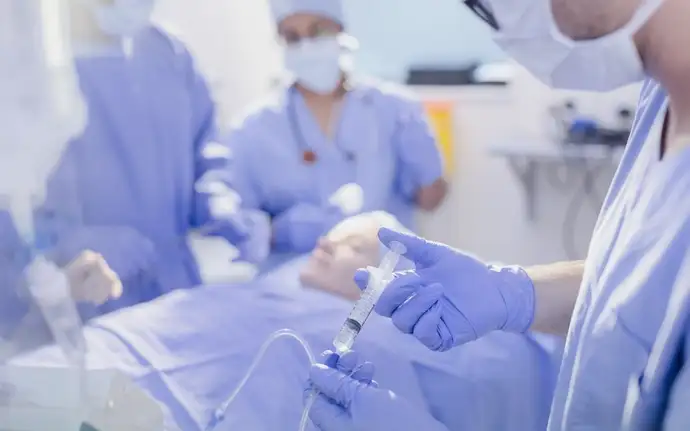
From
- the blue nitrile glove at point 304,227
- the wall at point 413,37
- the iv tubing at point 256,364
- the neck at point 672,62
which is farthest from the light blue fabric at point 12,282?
the wall at point 413,37

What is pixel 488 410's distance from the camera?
3.61ft

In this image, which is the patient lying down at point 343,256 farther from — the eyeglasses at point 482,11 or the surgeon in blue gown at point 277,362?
the eyeglasses at point 482,11

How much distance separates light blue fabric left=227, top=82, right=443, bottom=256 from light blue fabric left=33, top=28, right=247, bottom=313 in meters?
0.25

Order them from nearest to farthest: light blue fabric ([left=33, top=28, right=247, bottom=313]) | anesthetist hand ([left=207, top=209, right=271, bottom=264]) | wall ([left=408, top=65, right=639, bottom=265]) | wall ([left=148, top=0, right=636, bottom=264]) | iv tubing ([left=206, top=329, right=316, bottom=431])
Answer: iv tubing ([left=206, top=329, right=316, bottom=431]), light blue fabric ([left=33, top=28, right=247, bottom=313]), anesthetist hand ([left=207, top=209, right=271, bottom=264]), wall ([left=148, top=0, right=636, bottom=264]), wall ([left=408, top=65, right=639, bottom=265])

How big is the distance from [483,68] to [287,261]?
1241mm

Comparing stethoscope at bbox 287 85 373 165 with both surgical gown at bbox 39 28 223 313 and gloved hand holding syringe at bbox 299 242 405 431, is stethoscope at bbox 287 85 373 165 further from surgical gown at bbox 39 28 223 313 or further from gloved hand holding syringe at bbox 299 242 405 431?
gloved hand holding syringe at bbox 299 242 405 431

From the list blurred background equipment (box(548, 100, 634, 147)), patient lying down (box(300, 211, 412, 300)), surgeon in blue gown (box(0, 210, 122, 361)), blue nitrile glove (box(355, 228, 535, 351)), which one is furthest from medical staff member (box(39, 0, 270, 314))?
blurred background equipment (box(548, 100, 634, 147))

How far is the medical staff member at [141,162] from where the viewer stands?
1.11 meters

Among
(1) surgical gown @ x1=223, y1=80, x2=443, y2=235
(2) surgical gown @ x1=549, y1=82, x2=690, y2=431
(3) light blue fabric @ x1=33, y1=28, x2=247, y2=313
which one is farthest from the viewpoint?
(1) surgical gown @ x1=223, y1=80, x2=443, y2=235

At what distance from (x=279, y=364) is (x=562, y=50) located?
1.98 feet

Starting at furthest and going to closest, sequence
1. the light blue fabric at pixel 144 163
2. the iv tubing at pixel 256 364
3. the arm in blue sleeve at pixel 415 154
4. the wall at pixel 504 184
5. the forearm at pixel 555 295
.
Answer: the wall at pixel 504 184
the arm in blue sleeve at pixel 415 154
the light blue fabric at pixel 144 163
the iv tubing at pixel 256 364
the forearm at pixel 555 295

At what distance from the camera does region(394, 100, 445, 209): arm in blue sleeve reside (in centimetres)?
191

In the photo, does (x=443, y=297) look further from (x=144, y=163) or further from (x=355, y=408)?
(x=144, y=163)

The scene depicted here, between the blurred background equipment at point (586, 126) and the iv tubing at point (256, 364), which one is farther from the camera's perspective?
the blurred background equipment at point (586, 126)
